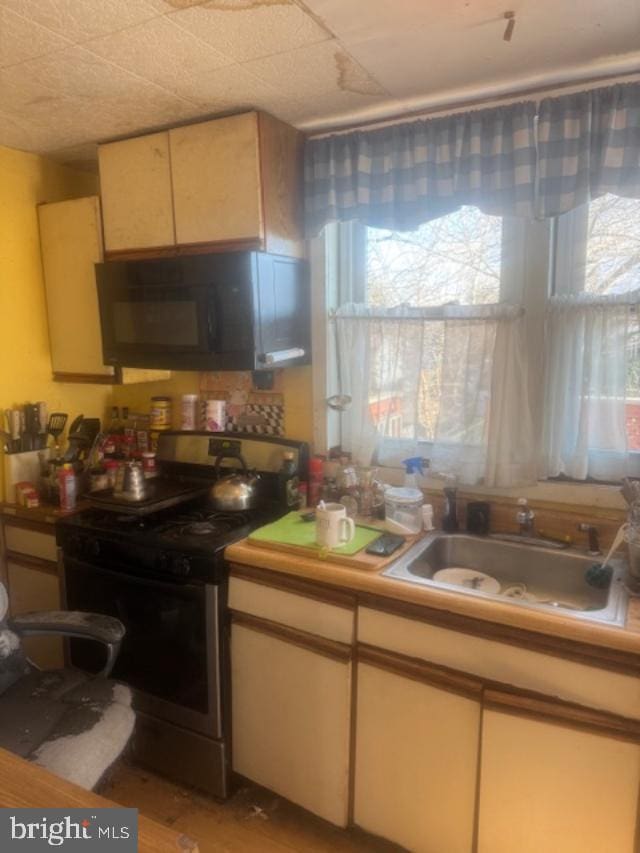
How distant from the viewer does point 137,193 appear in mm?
2090

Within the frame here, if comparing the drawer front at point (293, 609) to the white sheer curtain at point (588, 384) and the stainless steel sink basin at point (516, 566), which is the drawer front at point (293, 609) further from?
the white sheer curtain at point (588, 384)

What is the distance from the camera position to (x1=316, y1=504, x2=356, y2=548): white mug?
1.70 m

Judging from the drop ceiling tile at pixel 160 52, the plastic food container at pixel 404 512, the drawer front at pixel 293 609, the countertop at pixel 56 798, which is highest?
the drop ceiling tile at pixel 160 52

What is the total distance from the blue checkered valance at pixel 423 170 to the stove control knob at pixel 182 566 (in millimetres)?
1203

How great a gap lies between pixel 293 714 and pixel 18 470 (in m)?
1.42

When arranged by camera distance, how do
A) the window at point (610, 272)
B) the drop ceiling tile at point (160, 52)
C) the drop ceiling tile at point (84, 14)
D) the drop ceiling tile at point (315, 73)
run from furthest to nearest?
the window at point (610, 272)
the drop ceiling tile at point (315, 73)
the drop ceiling tile at point (160, 52)
the drop ceiling tile at point (84, 14)

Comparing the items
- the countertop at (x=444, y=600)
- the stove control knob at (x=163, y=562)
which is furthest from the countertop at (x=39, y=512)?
the countertop at (x=444, y=600)

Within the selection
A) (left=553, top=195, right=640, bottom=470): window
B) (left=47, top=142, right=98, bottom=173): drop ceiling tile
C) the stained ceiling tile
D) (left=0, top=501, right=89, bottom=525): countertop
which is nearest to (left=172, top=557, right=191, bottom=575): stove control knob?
(left=0, top=501, right=89, bottom=525): countertop

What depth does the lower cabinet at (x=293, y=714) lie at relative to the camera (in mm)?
1654

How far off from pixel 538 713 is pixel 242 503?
1137mm

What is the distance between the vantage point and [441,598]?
1.44 metres

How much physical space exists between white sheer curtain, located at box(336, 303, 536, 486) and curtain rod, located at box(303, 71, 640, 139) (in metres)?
0.61

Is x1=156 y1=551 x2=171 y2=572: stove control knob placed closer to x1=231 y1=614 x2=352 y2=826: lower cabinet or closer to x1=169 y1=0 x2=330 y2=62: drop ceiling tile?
x1=231 y1=614 x2=352 y2=826: lower cabinet

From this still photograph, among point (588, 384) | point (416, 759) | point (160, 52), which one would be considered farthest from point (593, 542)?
point (160, 52)
